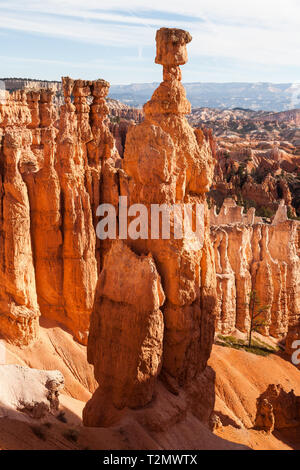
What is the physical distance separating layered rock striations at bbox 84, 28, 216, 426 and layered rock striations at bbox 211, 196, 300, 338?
1361 centimetres

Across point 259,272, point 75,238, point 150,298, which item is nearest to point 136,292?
point 150,298

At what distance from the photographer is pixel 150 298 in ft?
33.1

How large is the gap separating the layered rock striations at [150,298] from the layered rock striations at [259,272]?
44.7 feet

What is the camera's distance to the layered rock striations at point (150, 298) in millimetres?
10188

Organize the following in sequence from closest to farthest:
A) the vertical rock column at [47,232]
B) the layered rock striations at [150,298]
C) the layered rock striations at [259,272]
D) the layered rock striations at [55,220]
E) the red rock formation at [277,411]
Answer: the layered rock striations at [150,298]
the red rock formation at [277,411]
the layered rock striations at [55,220]
the vertical rock column at [47,232]
the layered rock striations at [259,272]

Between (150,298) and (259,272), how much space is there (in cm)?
1846

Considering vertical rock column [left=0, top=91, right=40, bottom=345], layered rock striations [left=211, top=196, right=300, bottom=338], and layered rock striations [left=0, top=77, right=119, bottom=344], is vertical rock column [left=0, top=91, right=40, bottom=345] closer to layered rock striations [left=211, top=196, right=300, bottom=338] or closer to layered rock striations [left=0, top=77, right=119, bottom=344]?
layered rock striations [left=0, top=77, right=119, bottom=344]

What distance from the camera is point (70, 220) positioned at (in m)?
18.5

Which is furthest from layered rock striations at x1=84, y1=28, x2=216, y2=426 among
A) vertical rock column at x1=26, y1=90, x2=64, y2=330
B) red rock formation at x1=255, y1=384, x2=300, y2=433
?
vertical rock column at x1=26, y1=90, x2=64, y2=330

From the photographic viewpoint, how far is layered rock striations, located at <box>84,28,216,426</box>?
10188mm

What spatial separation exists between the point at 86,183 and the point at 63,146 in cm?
219

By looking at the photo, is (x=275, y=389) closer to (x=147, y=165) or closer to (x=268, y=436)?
(x=268, y=436)

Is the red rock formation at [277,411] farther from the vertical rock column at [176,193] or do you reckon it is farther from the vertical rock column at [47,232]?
the vertical rock column at [47,232]

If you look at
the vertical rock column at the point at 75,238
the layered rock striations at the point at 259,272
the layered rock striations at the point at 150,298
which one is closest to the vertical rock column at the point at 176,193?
the layered rock striations at the point at 150,298
